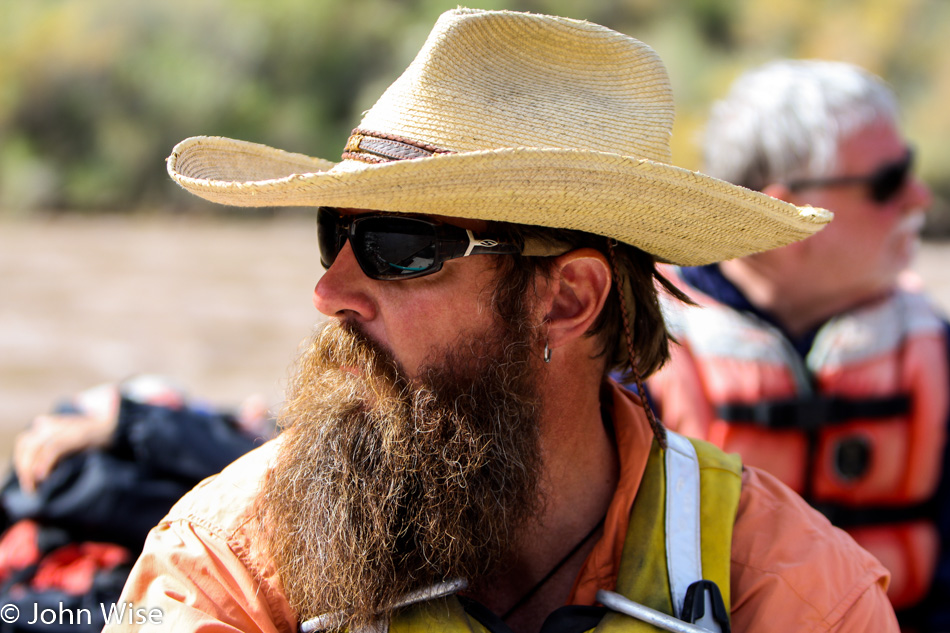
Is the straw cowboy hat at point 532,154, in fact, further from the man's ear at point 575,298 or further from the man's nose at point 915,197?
the man's nose at point 915,197

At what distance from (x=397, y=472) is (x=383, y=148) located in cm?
68

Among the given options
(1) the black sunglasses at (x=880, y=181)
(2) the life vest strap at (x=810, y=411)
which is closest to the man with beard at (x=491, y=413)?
(2) the life vest strap at (x=810, y=411)

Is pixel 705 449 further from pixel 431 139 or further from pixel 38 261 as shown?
pixel 38 261

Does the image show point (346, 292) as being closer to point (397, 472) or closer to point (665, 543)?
point (397, 472)

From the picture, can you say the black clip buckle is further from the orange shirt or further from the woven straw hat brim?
the woven straw hat brim

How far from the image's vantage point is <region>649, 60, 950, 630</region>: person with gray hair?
3.09m

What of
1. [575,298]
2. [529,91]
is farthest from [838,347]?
[529,91]

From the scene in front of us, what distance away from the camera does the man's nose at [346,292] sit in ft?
6.40

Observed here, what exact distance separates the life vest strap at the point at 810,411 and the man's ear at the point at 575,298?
1.24 meters

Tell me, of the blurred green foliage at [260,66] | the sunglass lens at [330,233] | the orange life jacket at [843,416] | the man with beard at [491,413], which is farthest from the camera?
the blurred green foliage at [260,66]

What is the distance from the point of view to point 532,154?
164 cm

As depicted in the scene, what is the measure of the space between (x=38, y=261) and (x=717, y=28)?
1753 centimetres

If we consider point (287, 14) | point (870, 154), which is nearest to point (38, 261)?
point (870, 154)

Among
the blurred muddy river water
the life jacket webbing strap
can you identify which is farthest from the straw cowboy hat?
the blurred muddy river water
